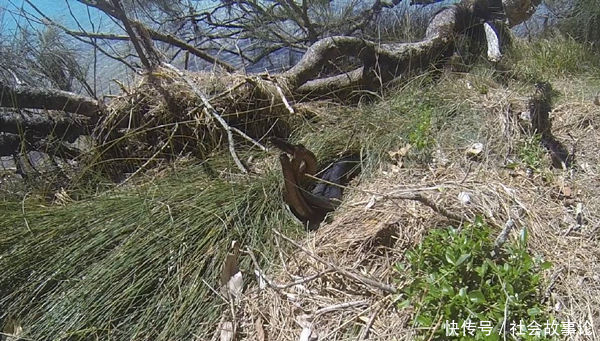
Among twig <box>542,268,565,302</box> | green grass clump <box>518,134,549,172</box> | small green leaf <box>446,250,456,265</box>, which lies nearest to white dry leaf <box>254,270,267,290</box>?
small green leaf <box>446,250,456,265</box>

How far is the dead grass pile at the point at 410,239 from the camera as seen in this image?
1483 mm

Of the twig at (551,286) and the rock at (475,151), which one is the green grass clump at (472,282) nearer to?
the twig at (551,286)

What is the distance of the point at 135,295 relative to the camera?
1.58 meters

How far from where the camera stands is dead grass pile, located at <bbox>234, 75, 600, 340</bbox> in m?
1.48

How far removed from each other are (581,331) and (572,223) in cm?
47

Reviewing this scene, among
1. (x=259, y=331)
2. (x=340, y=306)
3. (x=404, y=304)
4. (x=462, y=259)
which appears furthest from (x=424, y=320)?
(x=259, y=331)

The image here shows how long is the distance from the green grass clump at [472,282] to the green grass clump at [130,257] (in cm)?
55

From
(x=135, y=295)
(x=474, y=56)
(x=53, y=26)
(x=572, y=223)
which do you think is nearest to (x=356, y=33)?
(x=474, y=56)

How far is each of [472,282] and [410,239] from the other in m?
0.30

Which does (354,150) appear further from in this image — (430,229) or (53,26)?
(53,26)

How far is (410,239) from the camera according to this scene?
1638 mm

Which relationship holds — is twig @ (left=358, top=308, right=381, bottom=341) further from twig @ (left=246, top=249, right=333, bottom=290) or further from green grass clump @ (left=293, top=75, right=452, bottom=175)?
green grass clump @ (left=293, top=75, right=452, bottom=175)

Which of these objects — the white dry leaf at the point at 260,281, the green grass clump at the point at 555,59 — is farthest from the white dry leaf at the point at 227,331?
the green grass clump at the point at 555,59

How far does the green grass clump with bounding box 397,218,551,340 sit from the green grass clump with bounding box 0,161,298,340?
55 cm
